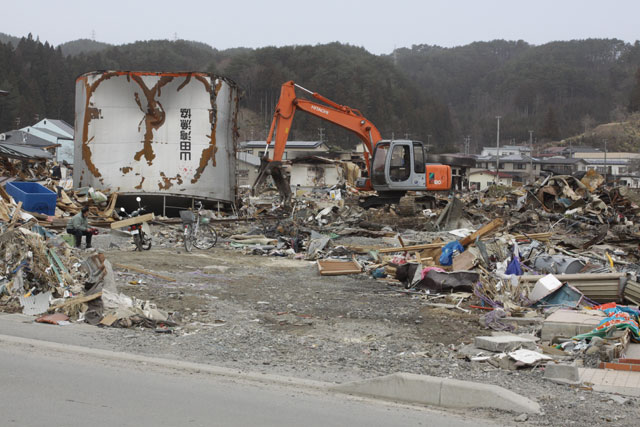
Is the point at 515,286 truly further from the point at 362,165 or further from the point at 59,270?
the point at 362,165

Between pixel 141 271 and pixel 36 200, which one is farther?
pixel 36 200

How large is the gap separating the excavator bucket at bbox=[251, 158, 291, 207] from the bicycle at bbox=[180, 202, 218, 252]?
14.5 ft

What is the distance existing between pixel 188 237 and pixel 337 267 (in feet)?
15.5

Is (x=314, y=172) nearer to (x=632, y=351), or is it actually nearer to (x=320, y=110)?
(x=320, y=110)

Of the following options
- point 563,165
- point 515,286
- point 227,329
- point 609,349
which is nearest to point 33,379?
point 227,329

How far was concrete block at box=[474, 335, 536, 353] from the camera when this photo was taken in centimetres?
721

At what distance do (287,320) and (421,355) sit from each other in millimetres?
2453

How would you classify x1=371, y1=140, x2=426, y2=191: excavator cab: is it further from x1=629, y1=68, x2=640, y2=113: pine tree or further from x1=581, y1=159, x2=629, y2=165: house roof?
x1=629, y1=68, x2=640, y2=113: pine tree

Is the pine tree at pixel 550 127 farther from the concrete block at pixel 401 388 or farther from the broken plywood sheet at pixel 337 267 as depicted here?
the concrete block at pixel 401 388

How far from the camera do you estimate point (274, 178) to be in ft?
78.1

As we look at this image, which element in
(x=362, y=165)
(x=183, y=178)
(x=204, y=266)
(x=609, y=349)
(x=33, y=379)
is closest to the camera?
(x=33, y=379)

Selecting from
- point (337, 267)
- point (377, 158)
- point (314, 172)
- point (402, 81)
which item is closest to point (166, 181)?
point (377, 158)

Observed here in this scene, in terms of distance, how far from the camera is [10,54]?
9412 centimetres

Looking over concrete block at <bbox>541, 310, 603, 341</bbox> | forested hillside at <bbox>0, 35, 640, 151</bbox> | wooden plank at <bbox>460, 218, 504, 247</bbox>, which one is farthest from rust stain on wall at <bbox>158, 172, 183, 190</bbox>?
forested hillside at <bbox>0, 35, 640, 151</bbox>
